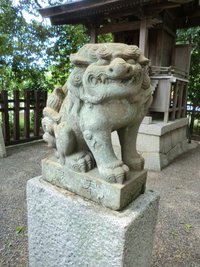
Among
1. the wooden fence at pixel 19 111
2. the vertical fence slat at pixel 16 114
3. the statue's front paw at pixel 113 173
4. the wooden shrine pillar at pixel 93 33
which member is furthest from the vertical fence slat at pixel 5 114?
the statue's front paw at pixel 113 173

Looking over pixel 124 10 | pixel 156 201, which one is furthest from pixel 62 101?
pixel 124 10

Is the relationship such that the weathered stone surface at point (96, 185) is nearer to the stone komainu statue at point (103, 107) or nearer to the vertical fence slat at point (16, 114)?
the stone komainu statue at point (103, 107)

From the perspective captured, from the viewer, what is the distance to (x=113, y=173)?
1.07 m

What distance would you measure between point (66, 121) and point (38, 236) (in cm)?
84

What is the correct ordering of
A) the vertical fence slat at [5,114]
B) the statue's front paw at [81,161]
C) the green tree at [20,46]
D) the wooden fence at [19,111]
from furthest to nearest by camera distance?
1. the green tree at [20,46]
2. the wooden fence at [19,111]
3. the vertical fence slat at [5,114]
4. the statue's front paw at [81,161]

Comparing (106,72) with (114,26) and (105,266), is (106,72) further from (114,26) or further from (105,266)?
(114,26)

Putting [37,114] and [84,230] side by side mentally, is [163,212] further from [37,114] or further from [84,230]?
[37,114]

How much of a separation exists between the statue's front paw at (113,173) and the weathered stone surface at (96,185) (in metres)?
0.02

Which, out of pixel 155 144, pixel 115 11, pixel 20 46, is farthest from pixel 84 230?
pixel 20 46

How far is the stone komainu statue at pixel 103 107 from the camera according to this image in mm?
971

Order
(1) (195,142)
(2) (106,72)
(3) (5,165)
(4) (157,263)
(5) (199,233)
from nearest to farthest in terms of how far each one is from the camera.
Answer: (2) (106,72), (4) (157,263), (5) (199,233), (3) (5,165), (1) (195,142)

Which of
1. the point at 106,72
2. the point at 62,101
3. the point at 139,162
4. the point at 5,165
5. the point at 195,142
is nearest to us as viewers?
the point at 106,72

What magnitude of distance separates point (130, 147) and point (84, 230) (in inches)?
21.5

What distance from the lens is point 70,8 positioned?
4.34 m
